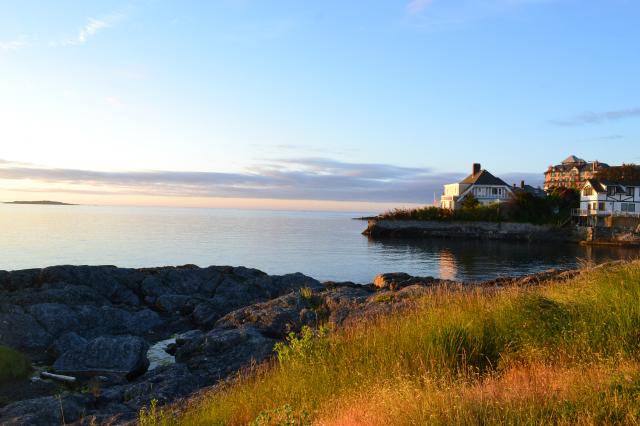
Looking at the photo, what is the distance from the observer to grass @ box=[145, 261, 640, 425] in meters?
5.09

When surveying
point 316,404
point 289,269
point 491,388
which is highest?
point 491,388

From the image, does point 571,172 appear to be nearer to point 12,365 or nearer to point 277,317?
point 277,317

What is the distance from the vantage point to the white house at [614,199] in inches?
3551

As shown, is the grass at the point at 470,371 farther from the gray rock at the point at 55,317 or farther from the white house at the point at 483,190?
the white house at the point at 483,190

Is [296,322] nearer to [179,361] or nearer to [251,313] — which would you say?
[251,313]

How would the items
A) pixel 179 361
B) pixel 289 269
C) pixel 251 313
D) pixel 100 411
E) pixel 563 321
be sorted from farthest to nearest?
1. pixel 289 269
2. pixel 251 313
3. pixel 179 361
4. pixel 100 411
5. pixel 563 321

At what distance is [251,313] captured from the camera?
57.3ft

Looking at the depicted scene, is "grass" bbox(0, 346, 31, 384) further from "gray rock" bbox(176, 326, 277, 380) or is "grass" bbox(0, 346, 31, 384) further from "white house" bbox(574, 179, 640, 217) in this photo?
"white house" bbox(574, 179, 640, 217)

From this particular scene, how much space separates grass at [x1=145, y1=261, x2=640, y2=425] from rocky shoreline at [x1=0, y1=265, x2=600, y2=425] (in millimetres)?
2639

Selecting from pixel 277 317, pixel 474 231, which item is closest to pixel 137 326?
pixel 277 317

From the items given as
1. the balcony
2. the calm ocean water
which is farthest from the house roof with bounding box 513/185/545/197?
the calm ocean water

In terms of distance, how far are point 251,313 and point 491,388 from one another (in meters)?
12.5

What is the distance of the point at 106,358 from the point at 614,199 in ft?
317

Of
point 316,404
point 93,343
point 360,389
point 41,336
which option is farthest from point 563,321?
point 41,336
